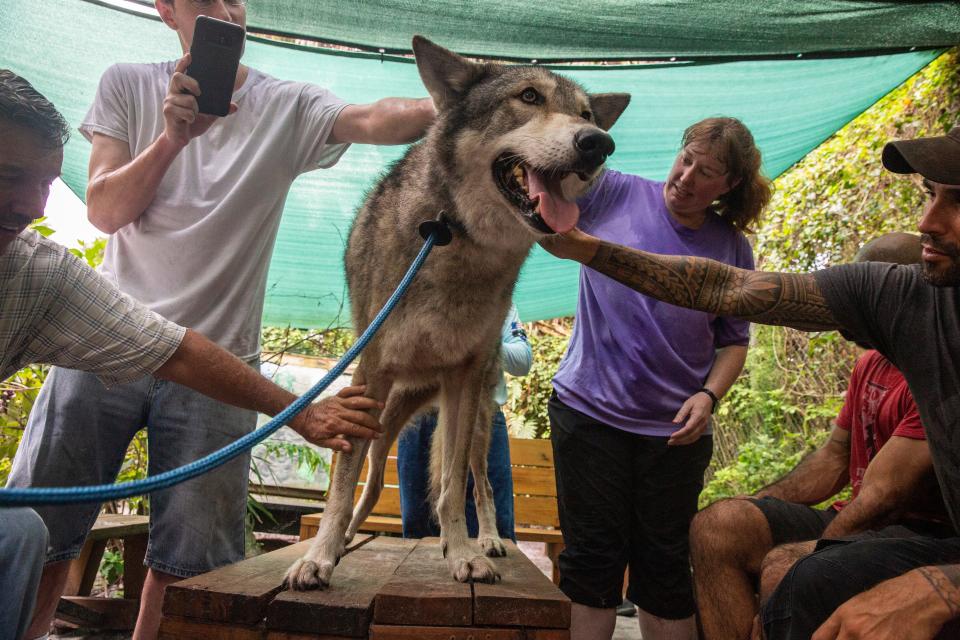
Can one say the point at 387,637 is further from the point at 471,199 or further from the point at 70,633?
the point at 70,633

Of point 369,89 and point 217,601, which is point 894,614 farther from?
point 369,89

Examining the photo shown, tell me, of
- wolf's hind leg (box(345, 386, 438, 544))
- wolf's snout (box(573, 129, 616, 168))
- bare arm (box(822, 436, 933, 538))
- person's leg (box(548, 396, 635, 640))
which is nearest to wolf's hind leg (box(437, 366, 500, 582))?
wolf's hind leg (box(345, 386, 438, 544))

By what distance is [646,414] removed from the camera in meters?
2.73

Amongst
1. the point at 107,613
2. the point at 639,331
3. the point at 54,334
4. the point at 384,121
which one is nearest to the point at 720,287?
the point at 639,331

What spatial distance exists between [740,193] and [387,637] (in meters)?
2.34

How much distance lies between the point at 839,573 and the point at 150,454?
2.16 metres

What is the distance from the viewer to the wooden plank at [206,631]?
5.74 ft

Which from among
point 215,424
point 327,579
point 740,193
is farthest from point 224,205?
point 740,193

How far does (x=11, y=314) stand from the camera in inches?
68.5

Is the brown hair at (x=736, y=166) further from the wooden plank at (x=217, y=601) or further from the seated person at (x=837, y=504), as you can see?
the wooden plank at (x=217, y=601)

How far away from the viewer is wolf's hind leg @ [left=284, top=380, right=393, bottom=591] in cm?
194

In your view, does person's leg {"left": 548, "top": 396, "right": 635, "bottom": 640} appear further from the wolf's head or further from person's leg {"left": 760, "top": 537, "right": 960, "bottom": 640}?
the wolf's head

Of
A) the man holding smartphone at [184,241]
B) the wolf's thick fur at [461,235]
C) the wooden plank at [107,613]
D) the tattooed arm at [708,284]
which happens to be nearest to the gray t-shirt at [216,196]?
the man holding smartphone at [184,241]

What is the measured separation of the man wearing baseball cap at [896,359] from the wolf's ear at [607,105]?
2.46 ft
